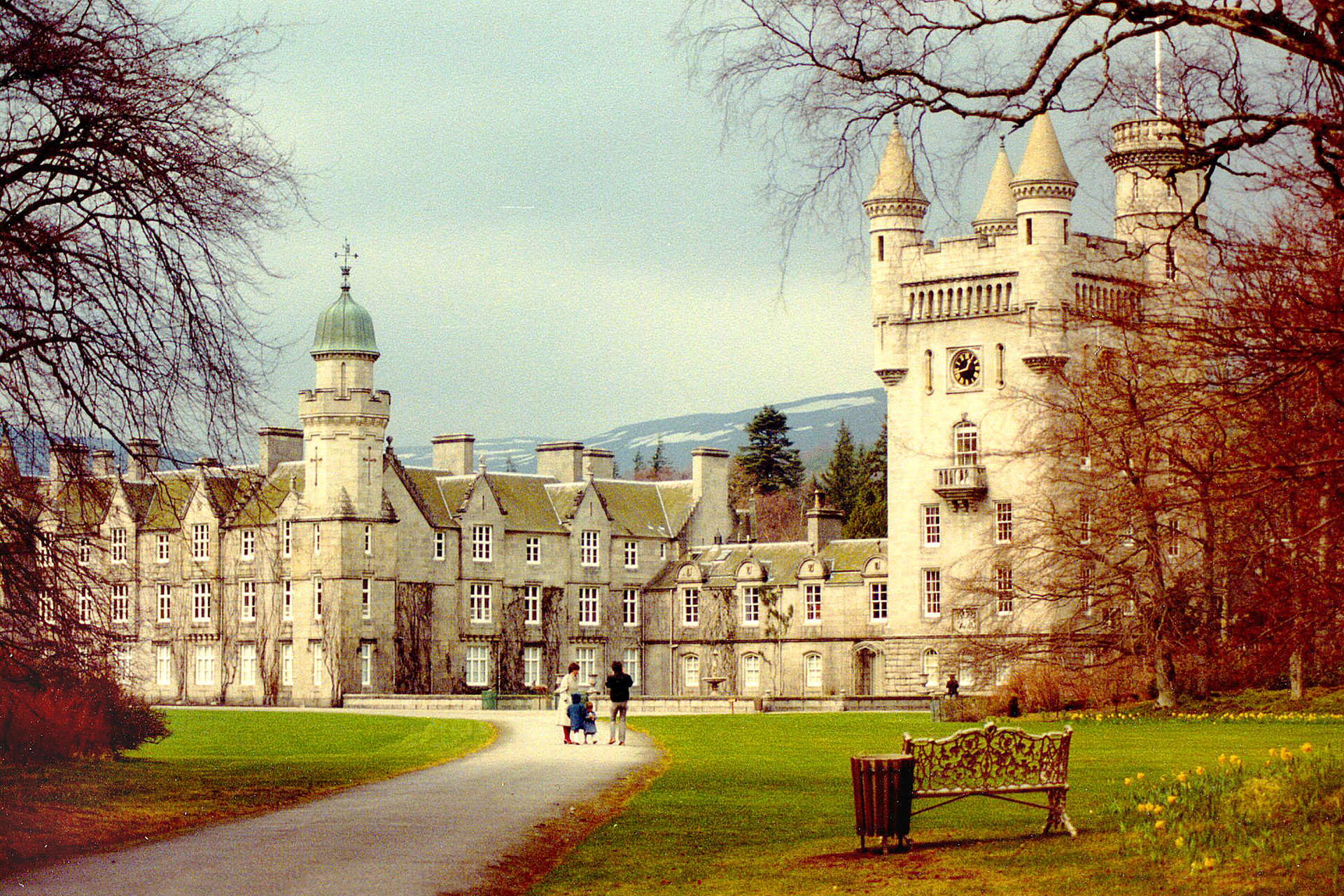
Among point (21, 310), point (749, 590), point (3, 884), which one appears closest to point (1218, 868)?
point (3, 884)

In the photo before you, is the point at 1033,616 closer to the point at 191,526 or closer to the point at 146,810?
the point at 191,526

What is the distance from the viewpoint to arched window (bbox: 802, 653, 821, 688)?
8131 centimetres

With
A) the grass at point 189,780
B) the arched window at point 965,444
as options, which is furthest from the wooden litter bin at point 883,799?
the arched window at point 965,444

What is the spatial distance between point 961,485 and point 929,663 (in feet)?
22.9

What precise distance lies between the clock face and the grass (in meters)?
32.8

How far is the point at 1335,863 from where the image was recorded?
51.2 feet

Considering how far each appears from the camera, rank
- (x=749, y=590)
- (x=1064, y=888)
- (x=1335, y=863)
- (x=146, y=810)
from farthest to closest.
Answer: (x=749, y=590), (x=146, y=810), (x=1064, y=888), (x=1335, y=863)

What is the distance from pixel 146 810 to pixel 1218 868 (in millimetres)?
12447

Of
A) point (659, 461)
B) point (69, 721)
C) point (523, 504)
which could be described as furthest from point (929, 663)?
point (659, 461)

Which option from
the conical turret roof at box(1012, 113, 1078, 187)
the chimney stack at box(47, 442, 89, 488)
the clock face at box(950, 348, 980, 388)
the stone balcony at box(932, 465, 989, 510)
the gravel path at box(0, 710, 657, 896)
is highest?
the conical turret roof at box(1012, 113, 1078, 187)

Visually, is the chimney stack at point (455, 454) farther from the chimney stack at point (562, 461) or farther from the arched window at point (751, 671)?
the arched window at point (751, 671)

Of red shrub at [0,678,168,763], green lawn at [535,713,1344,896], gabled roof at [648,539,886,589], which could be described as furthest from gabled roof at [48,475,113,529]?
gabled roof at [648,539,886,589]

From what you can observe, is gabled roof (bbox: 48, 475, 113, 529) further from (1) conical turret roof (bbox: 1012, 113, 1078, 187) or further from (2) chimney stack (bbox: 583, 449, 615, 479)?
(2) chimney stack (bbox: 583, 449, 615, 479)

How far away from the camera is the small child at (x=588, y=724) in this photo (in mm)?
37688
